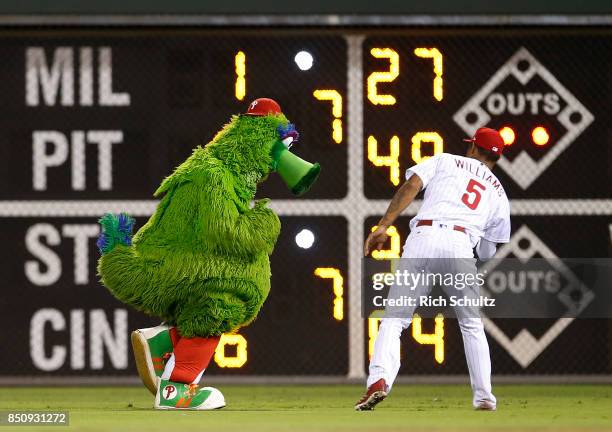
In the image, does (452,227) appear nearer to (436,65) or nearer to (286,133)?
(286,133)

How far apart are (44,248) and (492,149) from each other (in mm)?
2504

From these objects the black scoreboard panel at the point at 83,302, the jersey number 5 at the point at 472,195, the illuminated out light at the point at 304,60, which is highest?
the illuminated out light at the point at 304,60

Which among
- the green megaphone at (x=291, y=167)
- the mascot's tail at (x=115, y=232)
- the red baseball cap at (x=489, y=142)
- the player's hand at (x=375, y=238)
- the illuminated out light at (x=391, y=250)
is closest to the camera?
the player's hand at (x=375, y=238)

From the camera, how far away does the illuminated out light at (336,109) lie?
8984 millimetres

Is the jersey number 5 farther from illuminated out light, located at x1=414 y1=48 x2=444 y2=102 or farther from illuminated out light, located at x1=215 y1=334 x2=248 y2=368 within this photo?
illuminated out light, located at x1=215 y1=334 x2=248 y2=368

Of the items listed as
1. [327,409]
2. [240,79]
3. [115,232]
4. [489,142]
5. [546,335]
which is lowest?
[327,409]

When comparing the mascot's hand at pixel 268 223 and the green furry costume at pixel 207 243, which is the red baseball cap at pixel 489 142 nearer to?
the green furry costume at pixel 207 243

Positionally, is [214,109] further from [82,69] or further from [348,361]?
[348,361]

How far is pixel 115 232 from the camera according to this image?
7719mm

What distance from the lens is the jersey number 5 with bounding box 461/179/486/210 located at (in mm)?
7777

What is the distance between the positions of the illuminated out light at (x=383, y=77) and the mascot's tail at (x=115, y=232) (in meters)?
1.82

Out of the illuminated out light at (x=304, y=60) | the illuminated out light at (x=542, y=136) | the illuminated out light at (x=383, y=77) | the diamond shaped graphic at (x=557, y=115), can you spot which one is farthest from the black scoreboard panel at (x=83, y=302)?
the illuminated out light at (x=542, y=136)

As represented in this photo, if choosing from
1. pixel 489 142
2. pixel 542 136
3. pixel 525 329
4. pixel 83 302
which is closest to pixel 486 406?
pixel 489 142

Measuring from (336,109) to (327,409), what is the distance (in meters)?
1.75
